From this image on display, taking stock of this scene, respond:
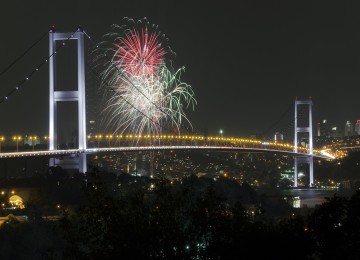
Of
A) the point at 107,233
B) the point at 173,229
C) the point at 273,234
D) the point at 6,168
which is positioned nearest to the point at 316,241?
the point at 273,234

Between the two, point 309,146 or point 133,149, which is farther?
point 309,146

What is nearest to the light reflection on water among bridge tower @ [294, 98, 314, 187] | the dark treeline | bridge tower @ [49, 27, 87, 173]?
bridge tower @ [294, 98, 314, 187]

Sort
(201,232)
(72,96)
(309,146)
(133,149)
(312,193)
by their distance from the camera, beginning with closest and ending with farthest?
(201,232) < (72,96) < (133,149) < (312,193) < (309,146)

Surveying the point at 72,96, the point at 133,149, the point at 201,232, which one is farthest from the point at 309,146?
the point at 201,232

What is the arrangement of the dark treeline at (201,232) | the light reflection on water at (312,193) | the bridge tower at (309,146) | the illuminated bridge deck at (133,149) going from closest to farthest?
the dark treeline at (201,232)
the illuminated bridge deck at (133,149)
the light reflection on water at (312,193)
the bridge tower at (309,146)

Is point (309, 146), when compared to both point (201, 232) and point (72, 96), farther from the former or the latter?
point (201, 232)

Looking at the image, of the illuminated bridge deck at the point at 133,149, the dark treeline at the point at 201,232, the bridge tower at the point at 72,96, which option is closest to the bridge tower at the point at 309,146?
the illuminated bridge deck at the point at 133,149

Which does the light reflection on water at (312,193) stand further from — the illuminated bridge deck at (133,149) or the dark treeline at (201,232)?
the dark treeline at (201,232)

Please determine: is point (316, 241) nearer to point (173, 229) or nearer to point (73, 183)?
point (173, 229)

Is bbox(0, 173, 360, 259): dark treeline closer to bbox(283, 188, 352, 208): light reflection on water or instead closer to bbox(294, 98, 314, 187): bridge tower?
bbox(283, 188, 352, 208): light reflection on water
